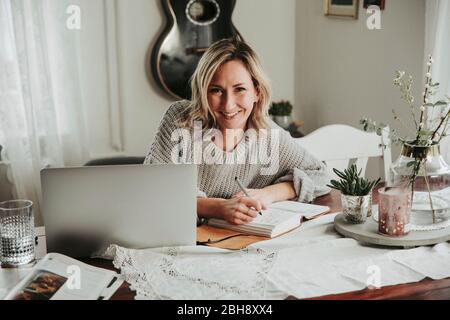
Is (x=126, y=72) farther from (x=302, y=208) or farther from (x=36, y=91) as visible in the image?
(x=302, y=208)

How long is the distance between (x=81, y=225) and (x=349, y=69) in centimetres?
209

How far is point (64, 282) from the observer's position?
3.55 ft

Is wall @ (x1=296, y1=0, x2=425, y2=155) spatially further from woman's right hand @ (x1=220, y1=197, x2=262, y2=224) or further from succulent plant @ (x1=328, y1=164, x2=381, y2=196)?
woman's right hand @ (x1=220, y1=197, x2=262, y2=224)

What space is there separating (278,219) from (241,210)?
0.33 ft

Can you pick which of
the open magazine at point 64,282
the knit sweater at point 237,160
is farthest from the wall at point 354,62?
the open magazine at point 64,282

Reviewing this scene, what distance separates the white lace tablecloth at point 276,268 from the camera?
42.3 inches

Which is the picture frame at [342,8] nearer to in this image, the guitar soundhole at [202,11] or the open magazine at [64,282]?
the guitar soundhole at [202,11]

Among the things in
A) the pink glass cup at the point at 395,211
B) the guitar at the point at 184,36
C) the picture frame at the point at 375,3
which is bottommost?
the pink glass cup at the point at 395,211

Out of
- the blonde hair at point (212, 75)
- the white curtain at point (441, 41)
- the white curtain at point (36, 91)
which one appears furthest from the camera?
the white curtain at point (36, 91)

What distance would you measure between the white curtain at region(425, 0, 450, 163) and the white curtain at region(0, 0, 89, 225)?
5.47ft

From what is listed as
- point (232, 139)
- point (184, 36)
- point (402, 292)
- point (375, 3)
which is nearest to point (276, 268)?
point (402, 292)

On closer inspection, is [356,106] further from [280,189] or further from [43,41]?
[43,41]

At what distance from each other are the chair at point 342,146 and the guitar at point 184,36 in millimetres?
1150

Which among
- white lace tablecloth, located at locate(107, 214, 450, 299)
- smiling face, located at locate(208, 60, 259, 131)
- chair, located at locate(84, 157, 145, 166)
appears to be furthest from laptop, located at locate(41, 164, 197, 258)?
chair, located at locate(84, 157, 145, 166)
